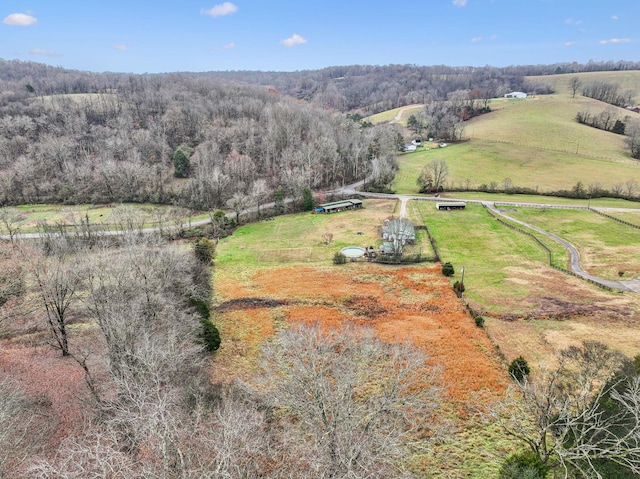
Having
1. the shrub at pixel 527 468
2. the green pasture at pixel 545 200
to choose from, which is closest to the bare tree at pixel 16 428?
the shrub at pixel 527 468

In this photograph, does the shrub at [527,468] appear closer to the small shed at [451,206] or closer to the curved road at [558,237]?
the curved road at [558,237]

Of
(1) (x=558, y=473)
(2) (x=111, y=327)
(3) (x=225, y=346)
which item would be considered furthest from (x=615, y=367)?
(2) (x=111, y=327)

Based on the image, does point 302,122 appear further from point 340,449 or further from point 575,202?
point 340,449

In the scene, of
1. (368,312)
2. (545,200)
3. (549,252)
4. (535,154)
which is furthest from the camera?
(535,154)

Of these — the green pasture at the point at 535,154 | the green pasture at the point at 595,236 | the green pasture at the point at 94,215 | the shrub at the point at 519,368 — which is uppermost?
the green pasture at the point at 535,154

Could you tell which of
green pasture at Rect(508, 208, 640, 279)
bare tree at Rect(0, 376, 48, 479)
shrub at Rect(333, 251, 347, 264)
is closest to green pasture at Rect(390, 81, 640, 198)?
green pasture at Rect(508, 208, 640, 279)

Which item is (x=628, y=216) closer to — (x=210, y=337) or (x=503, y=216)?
(x=503, y=216)

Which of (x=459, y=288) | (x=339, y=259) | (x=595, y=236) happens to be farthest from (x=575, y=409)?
(x=595, y=236)
